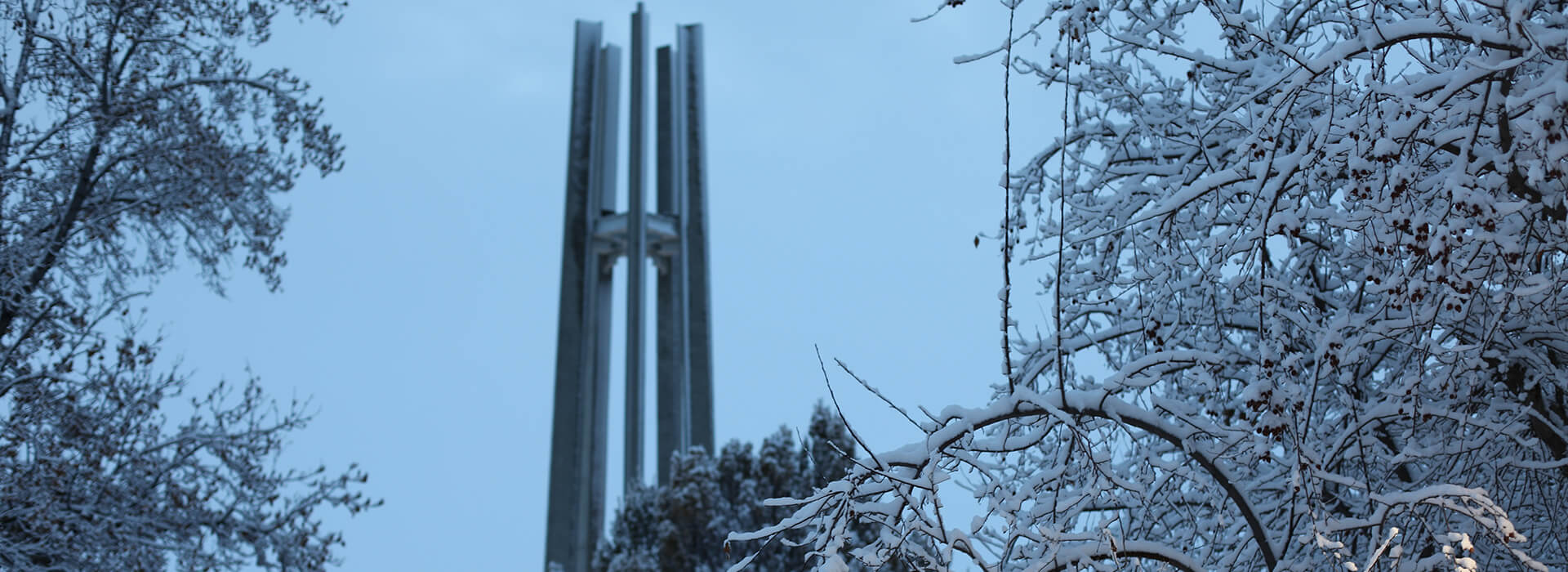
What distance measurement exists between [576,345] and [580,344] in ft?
0.21

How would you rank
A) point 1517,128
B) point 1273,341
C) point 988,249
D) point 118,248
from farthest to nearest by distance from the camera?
point 118,248 → point 988,249 → point 1273,341 → point 1517,128

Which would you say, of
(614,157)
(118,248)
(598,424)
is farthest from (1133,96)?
(614,157)

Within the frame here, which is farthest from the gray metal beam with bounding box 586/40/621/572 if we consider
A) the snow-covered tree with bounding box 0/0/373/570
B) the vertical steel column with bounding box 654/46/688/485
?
the snow-covered tree with bounding box 0/0/373/570

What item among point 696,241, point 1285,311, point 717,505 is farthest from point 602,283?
point 1285,311

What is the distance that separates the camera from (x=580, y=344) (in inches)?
791

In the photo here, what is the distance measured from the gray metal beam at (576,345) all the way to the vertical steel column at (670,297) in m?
1.09

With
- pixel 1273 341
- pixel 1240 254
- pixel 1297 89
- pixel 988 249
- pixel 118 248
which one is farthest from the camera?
pixel 118 248

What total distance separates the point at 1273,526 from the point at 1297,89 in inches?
86.9

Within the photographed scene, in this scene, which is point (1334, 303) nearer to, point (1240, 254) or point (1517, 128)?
point (1240, 254)

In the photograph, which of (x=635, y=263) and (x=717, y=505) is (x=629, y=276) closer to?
(x=635, y=263)

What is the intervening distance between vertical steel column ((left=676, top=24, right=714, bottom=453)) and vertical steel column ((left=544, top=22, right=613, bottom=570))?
1.36m

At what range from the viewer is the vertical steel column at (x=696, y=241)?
19.9 m

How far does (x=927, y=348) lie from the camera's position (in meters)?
4.61

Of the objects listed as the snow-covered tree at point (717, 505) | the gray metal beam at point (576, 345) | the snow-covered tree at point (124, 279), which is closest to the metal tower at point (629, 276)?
the gray metal beam at point (576, 345)
